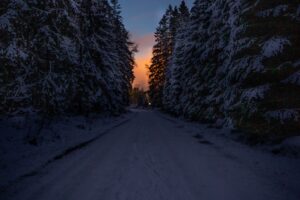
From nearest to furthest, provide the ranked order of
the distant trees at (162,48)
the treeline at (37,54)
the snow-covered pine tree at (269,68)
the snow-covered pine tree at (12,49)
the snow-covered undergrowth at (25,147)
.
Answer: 1. the snow-covered undergrowth at (25,147)
2. the snow-covered pine tree at (12,49)
3. the treeline at (37,54)
4. the snow-covered pine tree at (269,68)
5. the distant trees at (162,48)

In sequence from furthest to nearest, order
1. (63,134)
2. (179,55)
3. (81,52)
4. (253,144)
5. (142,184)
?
(179,55)
(81,52)
(63,134)
(253,144)
(142,184)

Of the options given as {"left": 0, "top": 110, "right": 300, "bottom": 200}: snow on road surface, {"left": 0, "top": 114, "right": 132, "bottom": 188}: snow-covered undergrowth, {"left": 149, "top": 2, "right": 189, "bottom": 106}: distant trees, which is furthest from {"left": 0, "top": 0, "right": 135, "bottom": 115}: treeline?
{"left": 149, "top": 2, "right": 189, "bottom": 106}: distant trees

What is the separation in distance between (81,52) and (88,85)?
9.50 feet

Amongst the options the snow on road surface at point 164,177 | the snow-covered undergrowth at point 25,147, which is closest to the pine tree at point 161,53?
the snow-covered undergrowth at point 25,147

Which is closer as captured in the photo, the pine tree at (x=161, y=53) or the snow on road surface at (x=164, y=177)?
the snow on road surface at (x=164, y=177)

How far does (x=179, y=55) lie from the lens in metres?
44.7

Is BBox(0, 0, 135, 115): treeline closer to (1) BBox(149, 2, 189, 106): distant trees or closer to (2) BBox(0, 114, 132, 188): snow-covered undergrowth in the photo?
(2) BBox(0, 114, 132, 188): snow-covered undergrowth

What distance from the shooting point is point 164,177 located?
8.84m

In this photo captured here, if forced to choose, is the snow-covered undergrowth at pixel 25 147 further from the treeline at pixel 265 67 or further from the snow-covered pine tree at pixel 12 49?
the treeline at pixel 265 67

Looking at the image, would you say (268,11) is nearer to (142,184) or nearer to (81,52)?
(142,184)

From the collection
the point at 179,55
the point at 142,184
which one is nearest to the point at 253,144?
the point at 142,184

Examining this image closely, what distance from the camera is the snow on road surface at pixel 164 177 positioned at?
7.24m

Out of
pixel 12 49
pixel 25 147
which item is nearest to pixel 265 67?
pixel 12 49

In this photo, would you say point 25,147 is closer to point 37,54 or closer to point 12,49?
point 37,54
